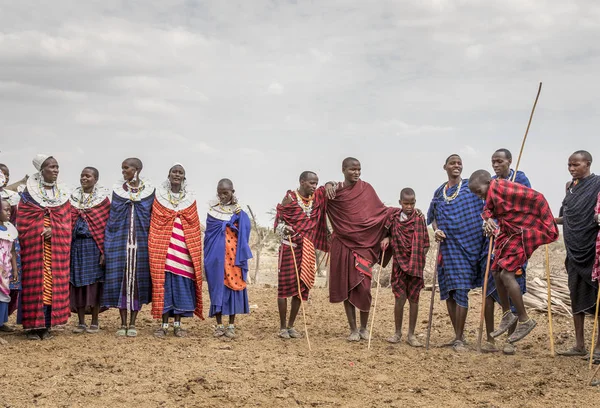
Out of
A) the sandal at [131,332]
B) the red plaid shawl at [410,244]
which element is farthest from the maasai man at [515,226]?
the sandal at [131,332]

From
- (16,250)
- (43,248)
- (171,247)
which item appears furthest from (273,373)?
(16,250)

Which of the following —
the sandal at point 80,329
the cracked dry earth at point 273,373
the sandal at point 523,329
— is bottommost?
the cracked dry earth at point 273,373

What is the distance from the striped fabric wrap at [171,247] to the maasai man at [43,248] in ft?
3.53

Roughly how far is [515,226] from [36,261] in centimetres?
553

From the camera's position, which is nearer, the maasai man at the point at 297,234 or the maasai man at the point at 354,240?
the maasai man at the point at 354,240

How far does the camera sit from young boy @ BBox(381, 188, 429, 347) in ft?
24.9

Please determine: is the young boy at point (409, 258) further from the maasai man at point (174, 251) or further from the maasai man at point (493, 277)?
the maasai man at point (174, 251)

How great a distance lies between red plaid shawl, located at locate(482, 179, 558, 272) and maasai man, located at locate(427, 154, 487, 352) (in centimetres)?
66

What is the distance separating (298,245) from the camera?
26.4 ft

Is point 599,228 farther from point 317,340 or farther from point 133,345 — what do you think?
point 133,345

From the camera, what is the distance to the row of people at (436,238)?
21.9ft

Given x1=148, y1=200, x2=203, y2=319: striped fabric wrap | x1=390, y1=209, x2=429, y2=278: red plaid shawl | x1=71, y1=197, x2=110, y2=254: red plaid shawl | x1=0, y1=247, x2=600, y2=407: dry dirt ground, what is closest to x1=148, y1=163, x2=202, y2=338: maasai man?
x1=148, y1=200, x2=203, y2=319: striped fabric wrap

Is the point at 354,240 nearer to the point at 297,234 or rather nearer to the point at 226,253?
the point at 297,234

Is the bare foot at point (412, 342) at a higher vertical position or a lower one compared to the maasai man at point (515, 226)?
lower
